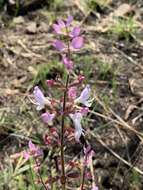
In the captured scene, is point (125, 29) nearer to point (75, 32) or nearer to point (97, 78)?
point (97, 78)

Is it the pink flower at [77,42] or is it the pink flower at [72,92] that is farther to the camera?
the pink flower at [72,92]

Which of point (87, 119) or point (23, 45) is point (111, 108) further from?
point (23, 45)

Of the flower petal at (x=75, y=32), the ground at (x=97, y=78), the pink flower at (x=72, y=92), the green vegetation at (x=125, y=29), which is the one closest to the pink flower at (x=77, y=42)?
the flower petal at (x=75, y=32)

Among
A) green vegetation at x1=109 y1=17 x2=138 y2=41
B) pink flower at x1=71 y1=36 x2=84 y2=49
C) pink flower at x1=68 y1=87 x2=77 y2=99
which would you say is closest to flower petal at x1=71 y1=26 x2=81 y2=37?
pink flower at x1=71 y1=36 x2=84 y2=49

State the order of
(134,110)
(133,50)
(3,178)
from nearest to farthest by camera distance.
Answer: (3,178) < (134,110) < (133,50)

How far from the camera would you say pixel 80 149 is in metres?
3.02

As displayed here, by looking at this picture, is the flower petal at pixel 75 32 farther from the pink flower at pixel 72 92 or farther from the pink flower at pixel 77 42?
the pink flower at pixel 72 92

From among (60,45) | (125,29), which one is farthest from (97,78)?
(60,45)

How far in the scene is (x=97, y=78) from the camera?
3.51 metres

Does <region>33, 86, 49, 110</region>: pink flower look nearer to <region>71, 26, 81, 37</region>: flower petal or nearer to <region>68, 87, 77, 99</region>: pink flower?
<region>68, 87, 77, 99</region>: pink flower

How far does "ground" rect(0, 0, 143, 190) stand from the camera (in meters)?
2.97

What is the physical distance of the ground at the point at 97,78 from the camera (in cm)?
297

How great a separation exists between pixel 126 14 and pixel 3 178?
178 cm

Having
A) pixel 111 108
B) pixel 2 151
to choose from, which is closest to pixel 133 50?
pixel 111 108
